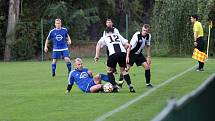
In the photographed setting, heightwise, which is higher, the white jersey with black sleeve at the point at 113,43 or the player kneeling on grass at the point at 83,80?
the white jersey with black sleeve at the point at 113,43

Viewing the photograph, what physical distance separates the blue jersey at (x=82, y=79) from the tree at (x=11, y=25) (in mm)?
22606

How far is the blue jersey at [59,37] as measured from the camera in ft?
62.2

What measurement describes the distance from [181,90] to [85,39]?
2552cm

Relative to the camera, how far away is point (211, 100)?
5.77 m

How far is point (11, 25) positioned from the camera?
35.4 metres

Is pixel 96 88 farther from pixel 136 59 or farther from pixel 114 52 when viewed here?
pixel 136 59

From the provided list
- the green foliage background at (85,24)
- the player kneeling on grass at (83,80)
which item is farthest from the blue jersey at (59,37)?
the green foliage background at (85,24)

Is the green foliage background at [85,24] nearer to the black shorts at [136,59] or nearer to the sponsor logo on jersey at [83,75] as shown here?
the black shorts at [136,59]

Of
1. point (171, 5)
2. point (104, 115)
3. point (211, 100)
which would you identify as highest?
point (171, 5)

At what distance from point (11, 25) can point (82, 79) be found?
23512mm

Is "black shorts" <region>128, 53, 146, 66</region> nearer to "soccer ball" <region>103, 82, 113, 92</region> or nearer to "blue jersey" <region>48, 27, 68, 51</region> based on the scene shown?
"soccer ball" <region>103, 82, 113, 92</region>

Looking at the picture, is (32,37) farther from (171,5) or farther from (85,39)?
(171,5)

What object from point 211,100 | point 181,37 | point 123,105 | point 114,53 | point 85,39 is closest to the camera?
point 211,100

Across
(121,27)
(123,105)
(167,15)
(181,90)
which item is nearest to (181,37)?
(167,15)
